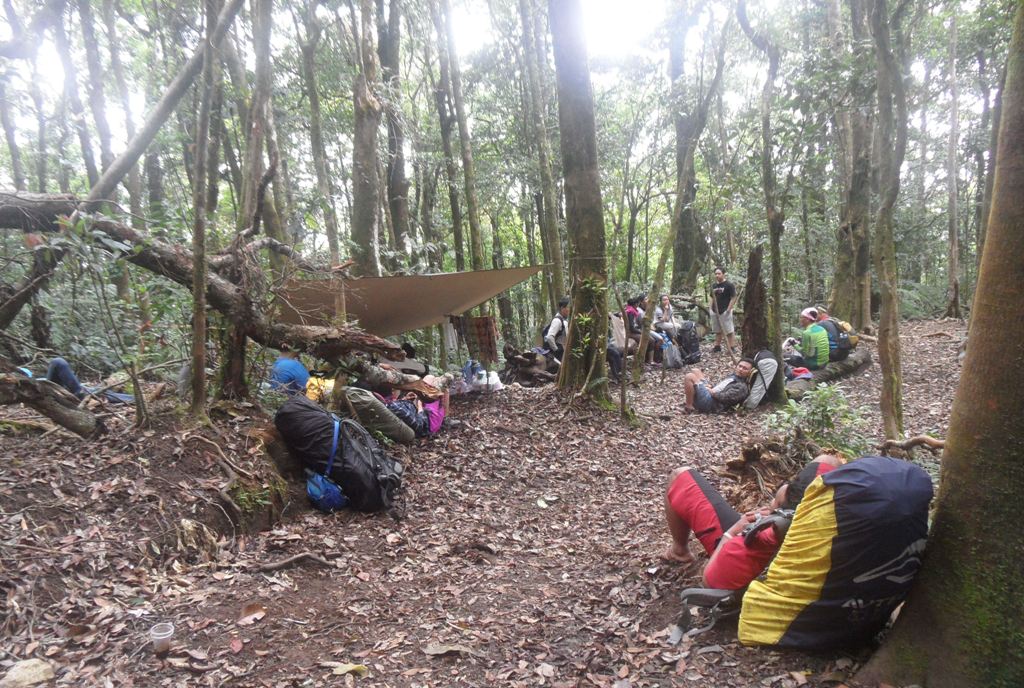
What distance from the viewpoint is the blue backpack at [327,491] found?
12.9 ft

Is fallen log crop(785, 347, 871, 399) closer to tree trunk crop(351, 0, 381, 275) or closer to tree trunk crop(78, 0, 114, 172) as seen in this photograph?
tree trunk crop(351, 0, 381, 275)

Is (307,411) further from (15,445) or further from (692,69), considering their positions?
(692,69)

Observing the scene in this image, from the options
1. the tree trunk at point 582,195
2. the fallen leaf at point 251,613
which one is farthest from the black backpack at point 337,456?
the tree trunk at point 582,195

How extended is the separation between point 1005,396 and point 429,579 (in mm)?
2693

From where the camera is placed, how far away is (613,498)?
4504mm

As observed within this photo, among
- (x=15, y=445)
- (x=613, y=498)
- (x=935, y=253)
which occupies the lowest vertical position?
(x=613, y=498)

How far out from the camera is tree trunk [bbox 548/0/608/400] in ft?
20.0

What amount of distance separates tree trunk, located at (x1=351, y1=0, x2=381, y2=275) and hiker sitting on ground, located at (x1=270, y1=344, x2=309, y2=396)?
88.7 inches

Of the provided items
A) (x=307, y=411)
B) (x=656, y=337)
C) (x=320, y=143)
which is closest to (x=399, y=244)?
(x=320, y=143)

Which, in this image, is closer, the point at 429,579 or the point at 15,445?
the point at 429,579

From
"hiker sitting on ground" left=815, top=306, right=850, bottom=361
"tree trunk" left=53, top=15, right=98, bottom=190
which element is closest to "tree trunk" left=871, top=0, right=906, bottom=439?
"hiker sitting on ground" left=815, top=306, right=850, bottom=361

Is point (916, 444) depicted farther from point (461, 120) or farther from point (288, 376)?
point (461, 120)

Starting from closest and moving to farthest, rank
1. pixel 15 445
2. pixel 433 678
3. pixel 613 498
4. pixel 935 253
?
pixel 433 678 < pixel 15 445 < pixel 613 498 < pixel 935 253

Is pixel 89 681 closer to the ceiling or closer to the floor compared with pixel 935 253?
closer to the floor
